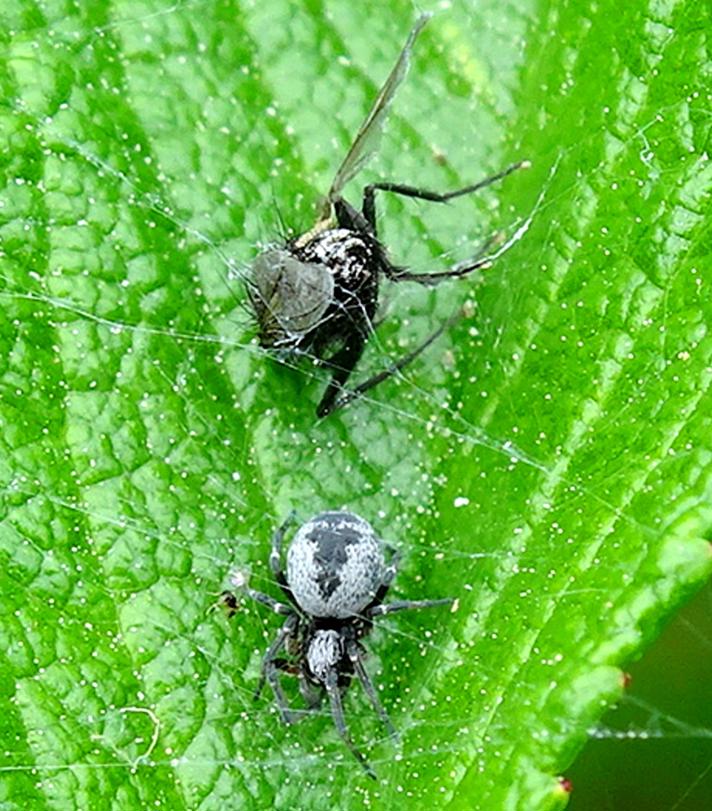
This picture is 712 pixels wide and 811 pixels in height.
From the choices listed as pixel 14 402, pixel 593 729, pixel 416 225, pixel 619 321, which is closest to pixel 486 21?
pixel 416 225

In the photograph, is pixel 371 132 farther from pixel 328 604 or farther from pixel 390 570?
pixel 328 604

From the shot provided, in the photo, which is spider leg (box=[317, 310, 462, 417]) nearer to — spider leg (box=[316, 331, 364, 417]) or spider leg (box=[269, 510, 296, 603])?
spider leg (box=[316, 331, 364, 417])

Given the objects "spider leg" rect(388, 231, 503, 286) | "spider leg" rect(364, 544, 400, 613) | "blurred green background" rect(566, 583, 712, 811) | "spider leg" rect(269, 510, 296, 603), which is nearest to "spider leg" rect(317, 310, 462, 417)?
"spider leg" rect(388, 231, 503, 286)

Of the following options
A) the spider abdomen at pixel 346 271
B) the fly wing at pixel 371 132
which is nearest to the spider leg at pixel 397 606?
the spider abdomen at pixel 346 271

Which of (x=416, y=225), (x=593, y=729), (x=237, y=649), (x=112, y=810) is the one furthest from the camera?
(x=416, y=225)

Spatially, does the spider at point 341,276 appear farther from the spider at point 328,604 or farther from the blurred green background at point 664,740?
the blurred green background at point 664,740

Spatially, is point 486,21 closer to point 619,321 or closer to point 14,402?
point 619,321
